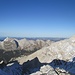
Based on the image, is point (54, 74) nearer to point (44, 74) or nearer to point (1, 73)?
point (44, 74)

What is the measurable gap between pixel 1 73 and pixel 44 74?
46431 mm

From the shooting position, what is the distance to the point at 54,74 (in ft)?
629

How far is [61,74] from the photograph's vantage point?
198000mm

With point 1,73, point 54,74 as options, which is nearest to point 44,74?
point 54,74

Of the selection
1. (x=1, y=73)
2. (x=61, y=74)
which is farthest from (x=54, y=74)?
(x=1, y=73)

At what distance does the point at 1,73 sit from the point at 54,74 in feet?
187

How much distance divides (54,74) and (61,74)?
410 inches

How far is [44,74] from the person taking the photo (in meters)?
196

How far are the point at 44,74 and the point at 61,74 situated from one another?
1855 centimetres

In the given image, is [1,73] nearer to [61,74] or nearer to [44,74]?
[44,74]

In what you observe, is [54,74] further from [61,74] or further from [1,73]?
[1,73]

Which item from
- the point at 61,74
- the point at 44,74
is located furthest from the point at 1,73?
the point at 61,74
